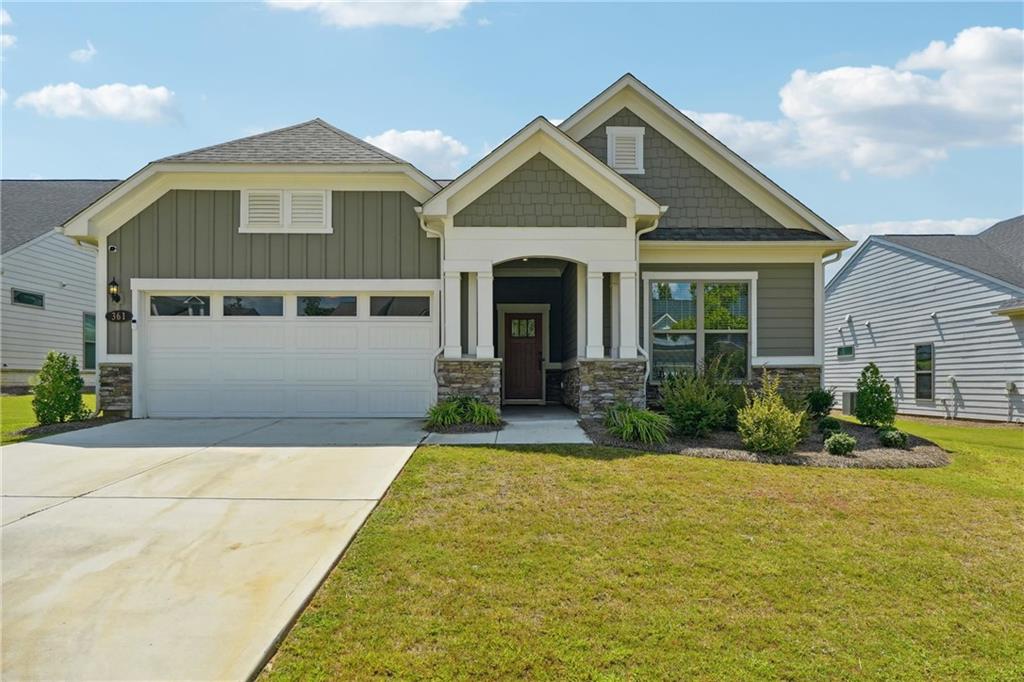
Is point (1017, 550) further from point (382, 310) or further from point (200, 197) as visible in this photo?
point (200, 197)

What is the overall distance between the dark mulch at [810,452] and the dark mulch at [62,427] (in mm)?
8165

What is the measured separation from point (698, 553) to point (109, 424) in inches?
389

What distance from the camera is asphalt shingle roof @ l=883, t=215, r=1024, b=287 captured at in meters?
15.6

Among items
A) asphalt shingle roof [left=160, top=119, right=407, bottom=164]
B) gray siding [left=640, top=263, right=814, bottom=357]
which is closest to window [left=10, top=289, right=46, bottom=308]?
asphalt shingle roof [left=160, top=119, right=407, bottom=164]

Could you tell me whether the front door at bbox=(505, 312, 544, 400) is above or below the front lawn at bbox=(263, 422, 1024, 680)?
above

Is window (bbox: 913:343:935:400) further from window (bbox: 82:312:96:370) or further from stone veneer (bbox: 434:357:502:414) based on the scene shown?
window (bbox: 82:312:96:370)

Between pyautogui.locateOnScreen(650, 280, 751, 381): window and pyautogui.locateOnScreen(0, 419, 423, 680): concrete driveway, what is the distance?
212 inches

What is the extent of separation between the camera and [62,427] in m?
9.81

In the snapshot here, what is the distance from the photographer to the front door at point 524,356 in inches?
572

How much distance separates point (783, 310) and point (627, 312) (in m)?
3.41

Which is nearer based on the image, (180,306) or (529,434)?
(529,434)

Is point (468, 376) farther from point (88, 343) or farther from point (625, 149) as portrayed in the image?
point (88, 343)

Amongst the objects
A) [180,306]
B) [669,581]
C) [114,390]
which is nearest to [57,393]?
[114,390]

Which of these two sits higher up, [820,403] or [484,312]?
[484,312]
